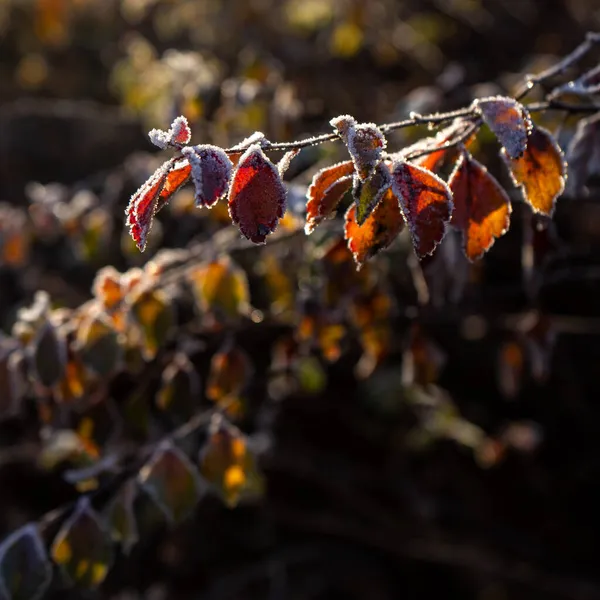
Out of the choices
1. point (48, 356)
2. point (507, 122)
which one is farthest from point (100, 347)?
point (507, 122)

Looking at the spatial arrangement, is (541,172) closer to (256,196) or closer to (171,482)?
(256,196)

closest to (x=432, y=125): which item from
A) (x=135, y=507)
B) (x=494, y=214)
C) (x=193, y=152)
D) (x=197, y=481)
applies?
(x=494, y=214)

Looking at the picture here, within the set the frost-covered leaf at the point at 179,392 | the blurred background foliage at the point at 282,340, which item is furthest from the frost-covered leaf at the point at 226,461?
the frost-covered leaf at the point at 179,392

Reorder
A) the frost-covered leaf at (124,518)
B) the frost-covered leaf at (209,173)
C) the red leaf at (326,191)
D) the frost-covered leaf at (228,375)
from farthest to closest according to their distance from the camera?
the frost-covered leaf at (228,375), the frost-covered leaf at (124,518), the red leaf at (326,191), the frost-covered leaf at (209,173)

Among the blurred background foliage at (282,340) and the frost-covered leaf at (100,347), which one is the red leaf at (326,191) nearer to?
the blurred background foliage at (282,340)

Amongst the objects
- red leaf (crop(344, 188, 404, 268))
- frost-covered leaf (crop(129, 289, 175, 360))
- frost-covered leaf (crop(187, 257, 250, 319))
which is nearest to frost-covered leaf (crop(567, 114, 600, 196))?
red leaf (crop(344, 188, 404, 268))

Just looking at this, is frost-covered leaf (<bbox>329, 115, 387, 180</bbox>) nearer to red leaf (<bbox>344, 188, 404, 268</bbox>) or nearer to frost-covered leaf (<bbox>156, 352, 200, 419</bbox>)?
red leaf (<bbox>344, 188, 404, 268</bbox>)
